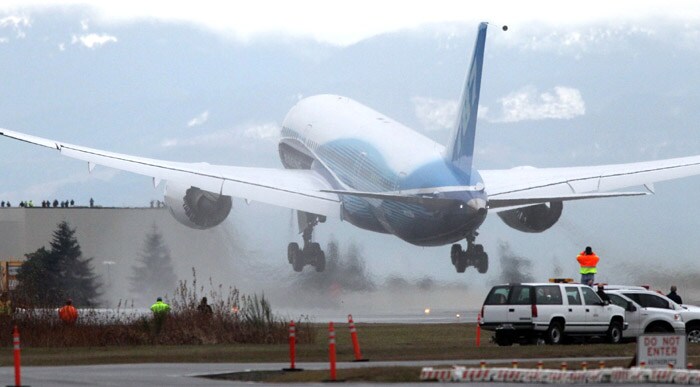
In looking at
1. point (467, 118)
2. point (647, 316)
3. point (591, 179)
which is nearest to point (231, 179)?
point (467, 118)

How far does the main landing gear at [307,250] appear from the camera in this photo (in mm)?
87312

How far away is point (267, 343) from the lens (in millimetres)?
52469

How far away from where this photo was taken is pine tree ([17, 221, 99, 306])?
83.8 meters

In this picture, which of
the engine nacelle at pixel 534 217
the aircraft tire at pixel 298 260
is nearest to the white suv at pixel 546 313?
the engine nacelle at pixel 534 217

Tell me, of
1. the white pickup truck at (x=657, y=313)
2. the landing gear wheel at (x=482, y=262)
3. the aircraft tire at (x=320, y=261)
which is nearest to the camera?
the white pickup truck at (x=657, y=313)

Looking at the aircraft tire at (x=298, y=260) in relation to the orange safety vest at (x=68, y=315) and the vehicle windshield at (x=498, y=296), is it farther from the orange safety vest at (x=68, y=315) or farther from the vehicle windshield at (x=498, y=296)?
the vehicle windshield at (x=498, y=296)

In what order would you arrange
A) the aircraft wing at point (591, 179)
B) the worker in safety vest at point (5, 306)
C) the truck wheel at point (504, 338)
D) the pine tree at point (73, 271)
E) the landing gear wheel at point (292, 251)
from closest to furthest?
1. the truck wheel at point (504, 338)
2. the worker in safety vest at point (5, 306)
3. the aircraft wing at point (591, 179)
4. the pine tree at point (73, 271)
5. the landing gear wheel at point (292, 251)

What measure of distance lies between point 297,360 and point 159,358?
3.74 metres

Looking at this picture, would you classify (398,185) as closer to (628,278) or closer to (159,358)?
(628,278)

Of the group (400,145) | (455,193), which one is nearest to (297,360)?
(455,193)

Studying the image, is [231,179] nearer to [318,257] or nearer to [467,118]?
[318,257]

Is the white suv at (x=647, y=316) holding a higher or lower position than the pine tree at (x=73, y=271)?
lower

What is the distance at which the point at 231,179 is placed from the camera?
86.4 metres

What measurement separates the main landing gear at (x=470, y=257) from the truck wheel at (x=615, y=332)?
31912 mm
